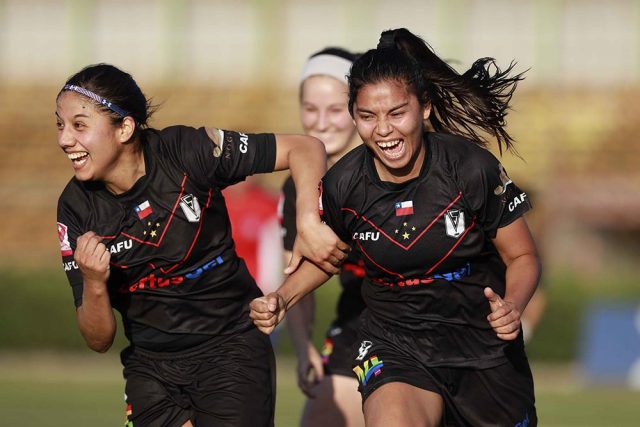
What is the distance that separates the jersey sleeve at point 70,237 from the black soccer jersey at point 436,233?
3.58 ft

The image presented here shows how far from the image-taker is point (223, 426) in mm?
5250

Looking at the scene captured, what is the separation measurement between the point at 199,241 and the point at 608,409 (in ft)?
24.3

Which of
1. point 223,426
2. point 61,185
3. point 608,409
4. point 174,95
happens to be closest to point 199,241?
point 223,426

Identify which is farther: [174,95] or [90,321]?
[174,95]

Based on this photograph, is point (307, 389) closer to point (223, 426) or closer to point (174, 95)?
point (223, 426)

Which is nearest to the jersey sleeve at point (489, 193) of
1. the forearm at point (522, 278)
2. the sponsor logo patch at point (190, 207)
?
the forearm at point (522, 278)

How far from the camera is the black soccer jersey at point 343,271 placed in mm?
6437

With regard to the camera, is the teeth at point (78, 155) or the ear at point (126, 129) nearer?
the teeth at point (78, 155)

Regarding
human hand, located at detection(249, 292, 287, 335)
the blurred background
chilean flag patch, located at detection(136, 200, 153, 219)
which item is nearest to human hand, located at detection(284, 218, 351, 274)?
human hand, located at detection(249, 292, 287, 335)

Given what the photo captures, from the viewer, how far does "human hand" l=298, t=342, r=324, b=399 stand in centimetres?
639

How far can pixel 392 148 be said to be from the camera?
197 inches

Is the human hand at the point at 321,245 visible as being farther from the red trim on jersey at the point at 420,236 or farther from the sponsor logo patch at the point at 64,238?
the sponsor logo patch at the point at 64,238

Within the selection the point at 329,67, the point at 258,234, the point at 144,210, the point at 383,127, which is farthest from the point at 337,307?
the point at 258,234

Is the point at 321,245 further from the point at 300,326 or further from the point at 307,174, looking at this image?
the point at 300,326
